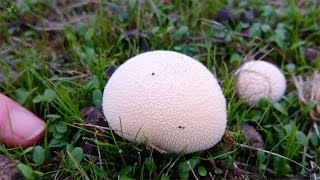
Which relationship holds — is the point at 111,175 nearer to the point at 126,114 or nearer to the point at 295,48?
the point at 126,114

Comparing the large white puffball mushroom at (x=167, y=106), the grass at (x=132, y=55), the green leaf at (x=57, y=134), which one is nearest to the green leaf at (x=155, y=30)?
the grass at (x=132, y=55)

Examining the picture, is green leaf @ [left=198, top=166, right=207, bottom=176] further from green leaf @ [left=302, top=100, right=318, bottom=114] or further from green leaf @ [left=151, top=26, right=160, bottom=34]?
green leaf @ [left=151, top=26, right=160, bottom=34]

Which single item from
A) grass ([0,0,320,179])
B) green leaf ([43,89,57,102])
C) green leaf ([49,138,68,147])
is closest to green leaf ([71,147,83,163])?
grass ([0,0,320,179])

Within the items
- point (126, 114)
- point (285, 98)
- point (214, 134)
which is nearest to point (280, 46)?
point (285, 98)

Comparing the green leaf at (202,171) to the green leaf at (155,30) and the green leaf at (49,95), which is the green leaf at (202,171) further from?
the green leaf at (155,30)

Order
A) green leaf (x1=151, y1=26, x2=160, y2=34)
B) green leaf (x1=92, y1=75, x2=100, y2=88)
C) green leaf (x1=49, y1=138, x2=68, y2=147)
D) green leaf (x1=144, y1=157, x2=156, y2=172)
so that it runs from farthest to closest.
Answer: green leaf (x1=151, y1=26, x2=160, y2=34) < green leaf (x1=92, y1=75, x2=100, y2=88) < green leaf (x1=49, y1=138, x2=68, y2=147) < green leaf (x1=144, y1=157, x2=156, y2=172)

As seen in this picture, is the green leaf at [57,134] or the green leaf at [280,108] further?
the green leaf at [280,108]

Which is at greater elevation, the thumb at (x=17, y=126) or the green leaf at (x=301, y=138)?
the thumb at (x=17, y=126)
